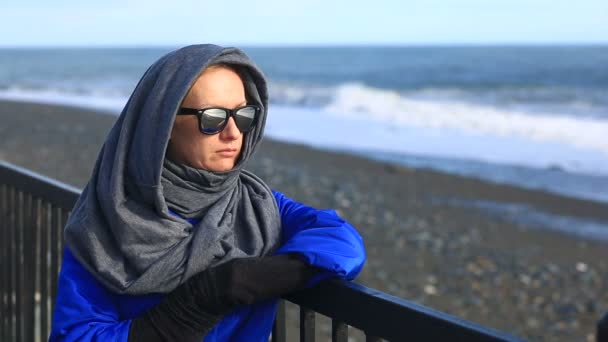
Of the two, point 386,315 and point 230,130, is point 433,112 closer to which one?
point 230,130

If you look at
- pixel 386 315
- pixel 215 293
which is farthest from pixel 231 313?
pixel 386 315

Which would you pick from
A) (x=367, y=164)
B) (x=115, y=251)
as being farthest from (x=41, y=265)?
(x=367, y=164)

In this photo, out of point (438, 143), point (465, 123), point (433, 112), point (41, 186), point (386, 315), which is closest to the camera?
point (386, 315)

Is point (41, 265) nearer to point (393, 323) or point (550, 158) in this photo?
point (393, 323)

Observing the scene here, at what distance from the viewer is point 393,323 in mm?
1786

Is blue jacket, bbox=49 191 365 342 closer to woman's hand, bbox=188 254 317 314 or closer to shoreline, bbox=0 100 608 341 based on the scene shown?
woman's hand, bbox=188 254 317 314

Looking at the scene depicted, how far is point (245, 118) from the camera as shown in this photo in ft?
6.79

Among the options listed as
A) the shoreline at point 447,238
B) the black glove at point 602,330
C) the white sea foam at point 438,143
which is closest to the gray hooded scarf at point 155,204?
the black glove at point 602,330

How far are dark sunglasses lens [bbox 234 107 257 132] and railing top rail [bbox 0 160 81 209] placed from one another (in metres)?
1.22

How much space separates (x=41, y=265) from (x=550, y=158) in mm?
15676

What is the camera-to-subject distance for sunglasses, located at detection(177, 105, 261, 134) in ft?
6.55

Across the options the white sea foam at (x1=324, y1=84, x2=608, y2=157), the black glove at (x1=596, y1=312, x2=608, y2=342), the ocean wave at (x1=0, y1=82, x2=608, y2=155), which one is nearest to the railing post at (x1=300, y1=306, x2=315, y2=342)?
the black glove at (x1=596, y1=312, x2=608, y2=342)

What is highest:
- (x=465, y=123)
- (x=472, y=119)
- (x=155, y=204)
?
(x=155, y=204)

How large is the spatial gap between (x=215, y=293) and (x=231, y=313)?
0.19 meters
